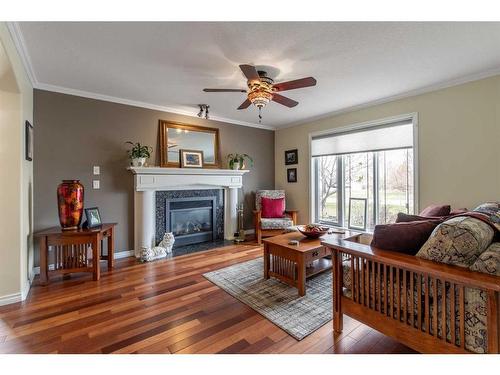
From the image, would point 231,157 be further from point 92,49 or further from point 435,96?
point 435,96

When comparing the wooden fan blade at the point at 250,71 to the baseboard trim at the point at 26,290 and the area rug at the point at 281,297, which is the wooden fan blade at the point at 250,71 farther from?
the baseboard trim at the point at 26,290

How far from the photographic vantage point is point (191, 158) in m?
4.07

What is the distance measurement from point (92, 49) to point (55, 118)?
144 cm

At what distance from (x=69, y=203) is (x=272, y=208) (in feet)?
10.2

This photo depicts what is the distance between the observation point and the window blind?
132 inches

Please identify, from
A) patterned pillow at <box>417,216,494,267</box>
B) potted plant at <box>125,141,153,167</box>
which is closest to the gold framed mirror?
potted plant at <box>125,141,153,167</box>

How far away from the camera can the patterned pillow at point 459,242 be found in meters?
1.28

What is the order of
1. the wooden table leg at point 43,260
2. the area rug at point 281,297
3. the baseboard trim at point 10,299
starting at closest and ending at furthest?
the area rug at point 281,297, the baseboard trim at point 10,299, the wooden table leg at point 43,260

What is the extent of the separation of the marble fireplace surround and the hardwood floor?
93 cm

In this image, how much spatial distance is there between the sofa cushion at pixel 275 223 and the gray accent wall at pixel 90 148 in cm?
204

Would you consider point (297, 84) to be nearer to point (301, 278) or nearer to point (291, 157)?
point (301, 278)

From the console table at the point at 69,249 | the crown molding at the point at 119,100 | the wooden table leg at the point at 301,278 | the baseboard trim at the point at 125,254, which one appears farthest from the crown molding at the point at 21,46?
the wooden table leg at the point at 301,278

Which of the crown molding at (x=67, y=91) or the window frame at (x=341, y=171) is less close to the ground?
the crown molding at (x=67, y=91)
